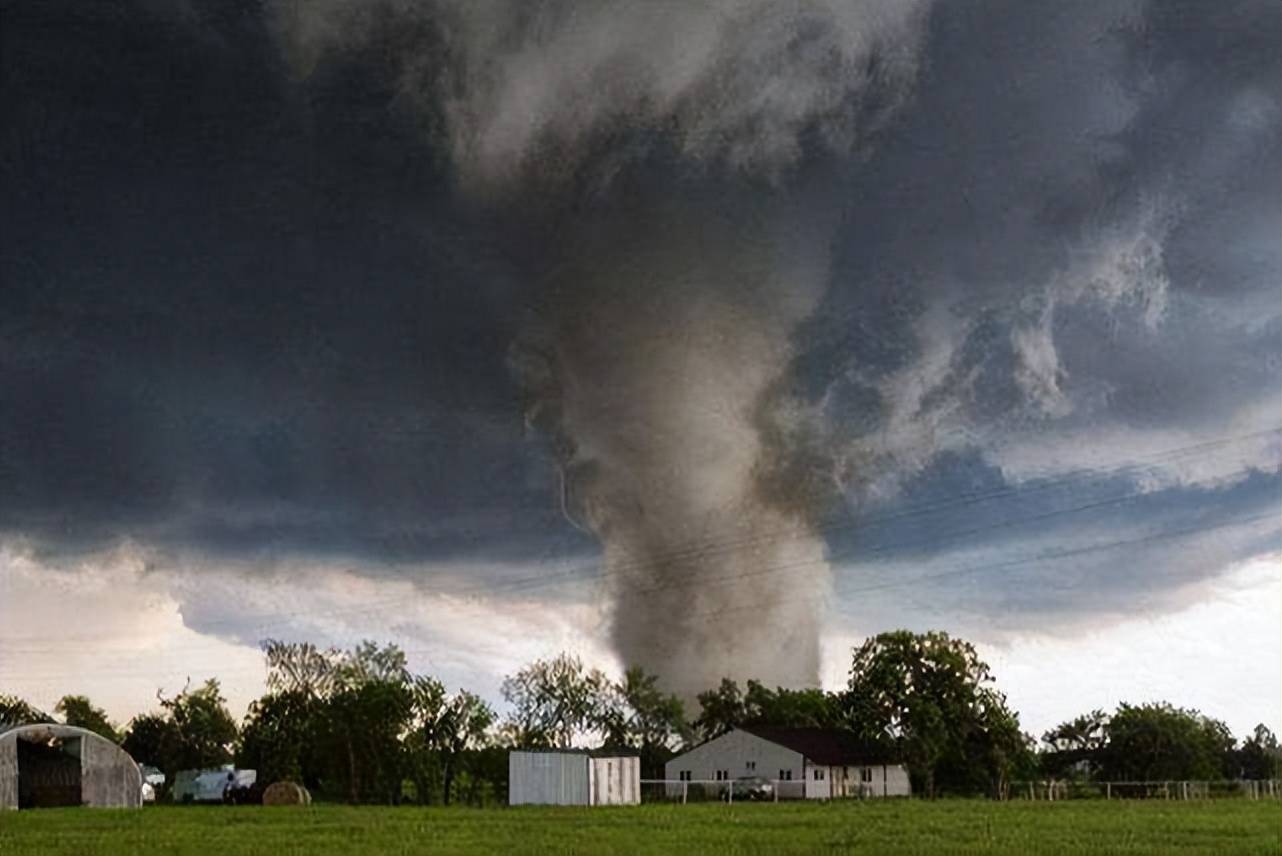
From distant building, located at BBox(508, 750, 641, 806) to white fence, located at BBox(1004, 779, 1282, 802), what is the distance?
737 inches

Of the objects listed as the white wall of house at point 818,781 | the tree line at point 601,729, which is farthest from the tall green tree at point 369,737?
the white wall of house at point 818,781

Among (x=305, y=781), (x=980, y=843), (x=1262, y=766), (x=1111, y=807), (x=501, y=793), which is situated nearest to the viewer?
(x=980, y=843)

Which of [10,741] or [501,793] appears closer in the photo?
[10,741]

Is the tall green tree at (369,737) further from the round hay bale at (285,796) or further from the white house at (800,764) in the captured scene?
the white house at (800,764)

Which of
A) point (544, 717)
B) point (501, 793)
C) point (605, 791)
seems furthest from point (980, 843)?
point (544, 717)

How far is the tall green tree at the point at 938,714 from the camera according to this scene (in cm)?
8188

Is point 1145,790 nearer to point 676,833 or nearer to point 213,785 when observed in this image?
point 213,785

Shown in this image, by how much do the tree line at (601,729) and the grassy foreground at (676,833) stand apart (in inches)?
1063

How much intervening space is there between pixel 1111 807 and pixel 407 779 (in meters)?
34.7

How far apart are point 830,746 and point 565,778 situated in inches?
906

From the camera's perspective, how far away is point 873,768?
282ft

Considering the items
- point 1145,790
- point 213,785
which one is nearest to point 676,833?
point 1145,790

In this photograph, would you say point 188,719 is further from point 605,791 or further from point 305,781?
point 605,791

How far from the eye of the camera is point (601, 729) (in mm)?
98438
